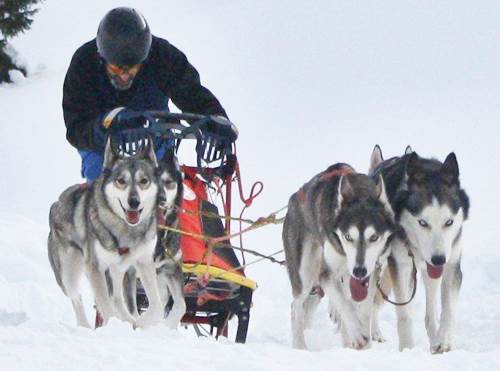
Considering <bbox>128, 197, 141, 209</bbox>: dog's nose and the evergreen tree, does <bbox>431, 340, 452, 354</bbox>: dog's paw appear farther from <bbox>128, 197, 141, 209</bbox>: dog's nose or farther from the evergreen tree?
the evergreen tree

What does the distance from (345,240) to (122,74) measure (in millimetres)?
1407

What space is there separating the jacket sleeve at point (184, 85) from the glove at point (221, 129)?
0.22 meters

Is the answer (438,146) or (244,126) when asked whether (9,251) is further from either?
(244,126)

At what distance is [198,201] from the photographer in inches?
209

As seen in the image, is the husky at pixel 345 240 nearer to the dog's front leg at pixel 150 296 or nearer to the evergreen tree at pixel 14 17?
the dog's front leg at pixel 150 296

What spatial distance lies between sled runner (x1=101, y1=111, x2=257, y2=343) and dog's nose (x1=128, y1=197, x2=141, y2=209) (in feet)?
0.86

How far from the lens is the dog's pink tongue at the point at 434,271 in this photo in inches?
177

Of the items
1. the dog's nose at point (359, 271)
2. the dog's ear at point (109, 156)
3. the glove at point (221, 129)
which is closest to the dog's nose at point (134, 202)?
the dog's ear at point (109, 156)

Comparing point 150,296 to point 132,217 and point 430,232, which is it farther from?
point 430,232

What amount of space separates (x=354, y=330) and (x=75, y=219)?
1.39 metres

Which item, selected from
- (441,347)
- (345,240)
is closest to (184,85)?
(345,240)

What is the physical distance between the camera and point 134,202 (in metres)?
4.77

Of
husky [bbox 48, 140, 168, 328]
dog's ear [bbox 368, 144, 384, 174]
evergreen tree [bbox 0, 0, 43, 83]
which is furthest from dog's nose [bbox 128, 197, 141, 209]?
evergreen tree [bbox 0, 0, 43, 83]

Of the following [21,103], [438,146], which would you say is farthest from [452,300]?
[21,103]
